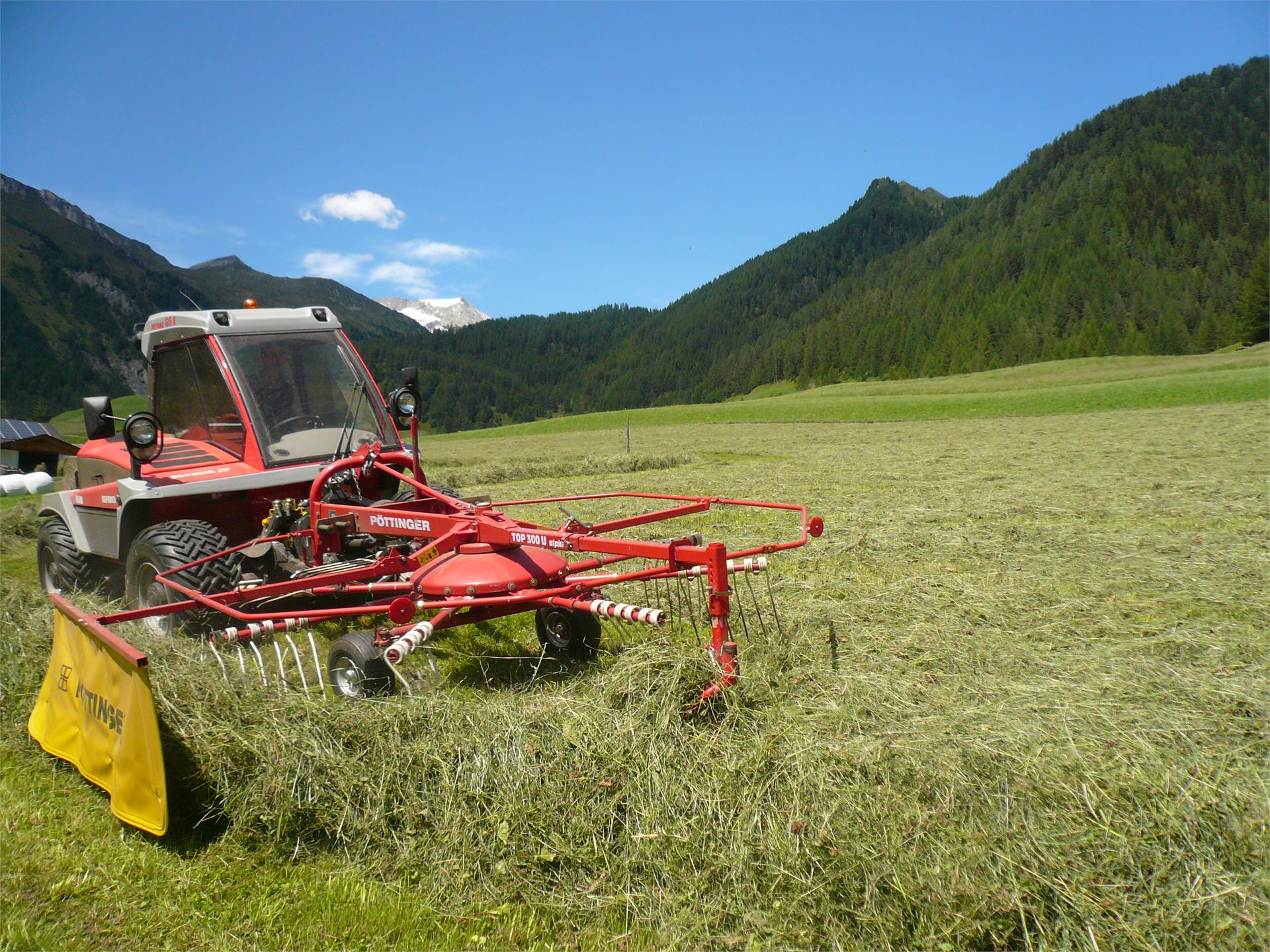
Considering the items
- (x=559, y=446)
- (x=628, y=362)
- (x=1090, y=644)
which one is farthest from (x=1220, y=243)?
(x=1090, y=644)

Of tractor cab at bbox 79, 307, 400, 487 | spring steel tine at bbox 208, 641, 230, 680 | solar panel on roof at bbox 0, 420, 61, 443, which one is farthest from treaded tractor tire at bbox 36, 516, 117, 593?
solar panel on roof at bbox 0, 420, 61, 443

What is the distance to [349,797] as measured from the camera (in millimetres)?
3424

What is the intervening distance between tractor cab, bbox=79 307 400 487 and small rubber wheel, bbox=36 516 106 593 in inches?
27.4

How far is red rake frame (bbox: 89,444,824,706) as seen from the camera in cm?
393

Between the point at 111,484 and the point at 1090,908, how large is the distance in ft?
22.2

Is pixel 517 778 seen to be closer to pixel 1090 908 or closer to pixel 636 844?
pixel 636 844

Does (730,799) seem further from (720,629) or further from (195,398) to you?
(195,398)

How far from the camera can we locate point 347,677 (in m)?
4.65

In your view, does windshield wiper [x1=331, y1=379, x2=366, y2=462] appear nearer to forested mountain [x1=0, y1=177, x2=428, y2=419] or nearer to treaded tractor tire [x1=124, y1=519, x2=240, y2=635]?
treaded tractor tire [x1=124, y1=519, x2=240, y2=635]

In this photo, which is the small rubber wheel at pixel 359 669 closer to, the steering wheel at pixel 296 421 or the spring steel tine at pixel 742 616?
the spring steel tine at pixel 742 616

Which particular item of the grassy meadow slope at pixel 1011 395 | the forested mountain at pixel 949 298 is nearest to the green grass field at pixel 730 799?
the grassy meadow slope at pixel 1011 395

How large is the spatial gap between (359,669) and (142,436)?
116 inches

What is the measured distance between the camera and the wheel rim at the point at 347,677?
15.0 ft

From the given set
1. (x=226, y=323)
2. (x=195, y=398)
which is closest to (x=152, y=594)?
(x=195, y=398)
